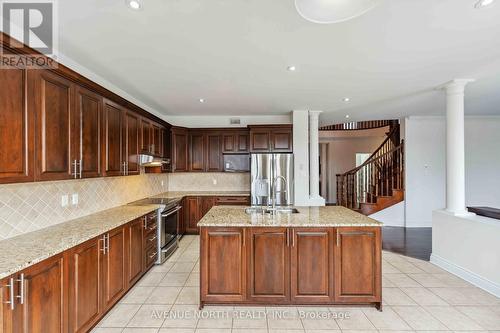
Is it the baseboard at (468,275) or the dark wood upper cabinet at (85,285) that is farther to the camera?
the baseboard at (468,275)

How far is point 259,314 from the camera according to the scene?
8.75 ft

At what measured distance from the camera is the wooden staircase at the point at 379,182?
6.36m

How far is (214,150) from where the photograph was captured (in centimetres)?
583

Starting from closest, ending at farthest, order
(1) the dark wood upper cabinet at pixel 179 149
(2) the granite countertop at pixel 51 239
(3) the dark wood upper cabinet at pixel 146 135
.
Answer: (2) the granite countertop at pixel 51 239, (3) the dark wood upper cabinet at pixel 146 135, (1) the dark wood upper cabinet at pixel 179 149

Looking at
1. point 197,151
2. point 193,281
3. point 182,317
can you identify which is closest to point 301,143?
point 197,151

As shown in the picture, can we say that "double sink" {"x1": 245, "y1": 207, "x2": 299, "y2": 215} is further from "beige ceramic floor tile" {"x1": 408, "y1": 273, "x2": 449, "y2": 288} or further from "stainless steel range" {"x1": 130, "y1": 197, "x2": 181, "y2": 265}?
"beige ceramic floor tile" {"x1": 408, "y1": 273, "x2": 449, "y2": 288}

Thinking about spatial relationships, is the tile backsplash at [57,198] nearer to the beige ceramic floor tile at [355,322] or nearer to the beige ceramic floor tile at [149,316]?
the beige ceramic floor tile at [149,316]

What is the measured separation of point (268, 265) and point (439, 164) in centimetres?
575

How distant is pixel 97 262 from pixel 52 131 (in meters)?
1.22

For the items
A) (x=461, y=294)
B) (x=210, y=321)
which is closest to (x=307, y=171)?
(x=461, y=294)

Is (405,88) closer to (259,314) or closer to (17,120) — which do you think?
(259,314)

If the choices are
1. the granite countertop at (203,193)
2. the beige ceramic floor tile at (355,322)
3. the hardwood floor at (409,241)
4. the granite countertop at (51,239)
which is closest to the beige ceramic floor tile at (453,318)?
the beige ceramic floor tile at (355,322)

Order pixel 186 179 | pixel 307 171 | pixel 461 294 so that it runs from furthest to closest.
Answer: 1. pixel 186 179
2. pixel 307 171
3. pixel 461 294

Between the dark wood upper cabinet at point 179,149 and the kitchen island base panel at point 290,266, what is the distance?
10.8ft
